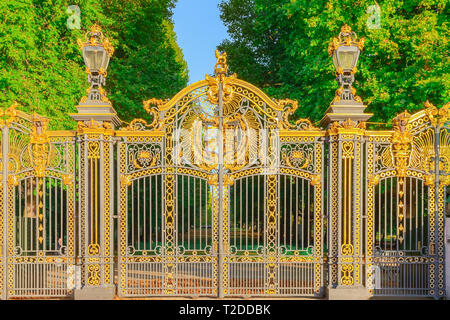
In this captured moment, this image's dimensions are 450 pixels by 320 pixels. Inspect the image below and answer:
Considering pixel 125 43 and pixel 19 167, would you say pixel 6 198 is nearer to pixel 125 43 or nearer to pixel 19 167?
pixel 19 167

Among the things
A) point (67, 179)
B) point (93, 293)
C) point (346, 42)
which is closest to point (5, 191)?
point (67, 179)

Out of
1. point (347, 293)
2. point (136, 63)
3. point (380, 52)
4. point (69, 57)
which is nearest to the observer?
point (347, 293)

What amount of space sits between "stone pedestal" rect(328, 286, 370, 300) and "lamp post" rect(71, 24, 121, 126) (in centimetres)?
503

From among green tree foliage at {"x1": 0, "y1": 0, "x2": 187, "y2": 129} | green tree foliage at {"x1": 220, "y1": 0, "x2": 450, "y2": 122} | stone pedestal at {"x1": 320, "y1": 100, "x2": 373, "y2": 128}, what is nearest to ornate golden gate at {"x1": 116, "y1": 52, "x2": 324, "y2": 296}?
stone pedestal at {"x1": 320, "y1": 100, "x2": 373, "y2": 128}

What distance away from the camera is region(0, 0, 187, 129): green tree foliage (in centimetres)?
1212

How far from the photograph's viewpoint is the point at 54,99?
12914mm

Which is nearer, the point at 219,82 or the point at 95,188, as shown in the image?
the point at 95,188

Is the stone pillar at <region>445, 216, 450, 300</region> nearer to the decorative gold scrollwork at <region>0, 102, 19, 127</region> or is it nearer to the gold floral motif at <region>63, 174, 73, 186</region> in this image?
the gold floral motif at <region>63, 174, 73, 186</region>

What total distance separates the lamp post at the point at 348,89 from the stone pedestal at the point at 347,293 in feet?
9.81

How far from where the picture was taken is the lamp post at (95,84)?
24.2 ft

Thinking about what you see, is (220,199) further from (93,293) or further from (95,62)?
(95,62)

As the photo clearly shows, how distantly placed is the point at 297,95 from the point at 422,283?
7.71m

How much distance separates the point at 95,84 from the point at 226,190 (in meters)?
3.11

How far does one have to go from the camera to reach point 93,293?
7277 millimetres
